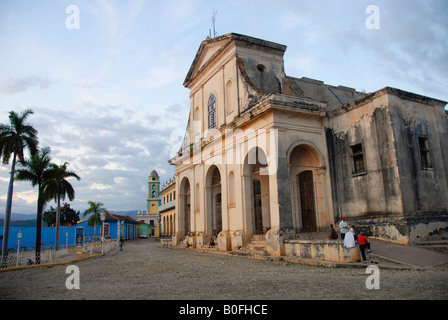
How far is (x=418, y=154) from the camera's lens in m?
12.2

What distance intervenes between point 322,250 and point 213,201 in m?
11.4

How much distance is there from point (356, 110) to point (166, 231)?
3990 cm

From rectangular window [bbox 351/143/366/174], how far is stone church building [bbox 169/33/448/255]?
0.04 m

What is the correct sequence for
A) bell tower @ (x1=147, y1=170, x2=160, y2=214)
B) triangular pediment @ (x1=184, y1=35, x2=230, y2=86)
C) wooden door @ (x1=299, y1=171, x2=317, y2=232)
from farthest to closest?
bell tower @ (x1=147, y1=170, x2=160, y2=214)
triangular pediment @ (x1=184, y1=35, x2=230, y2=86)
wooden door @ (x1=299, y1=171, x2=317, y2=232)

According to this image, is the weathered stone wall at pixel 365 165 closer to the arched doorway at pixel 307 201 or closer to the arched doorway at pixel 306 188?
the arched doorway at pixel 306 188

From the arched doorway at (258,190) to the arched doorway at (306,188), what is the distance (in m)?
1.48

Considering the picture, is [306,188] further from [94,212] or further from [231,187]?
[94,212]

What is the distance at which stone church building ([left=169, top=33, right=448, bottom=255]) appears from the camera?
11.8 metres

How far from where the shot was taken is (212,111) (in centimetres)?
1975

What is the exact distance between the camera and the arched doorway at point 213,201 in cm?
1927

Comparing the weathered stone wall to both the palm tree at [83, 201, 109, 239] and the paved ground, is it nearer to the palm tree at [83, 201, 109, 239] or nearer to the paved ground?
the paved ground

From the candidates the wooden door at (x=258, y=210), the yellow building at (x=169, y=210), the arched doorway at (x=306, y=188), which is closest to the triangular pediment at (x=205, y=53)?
the arched doorway at (x=306, y=188)

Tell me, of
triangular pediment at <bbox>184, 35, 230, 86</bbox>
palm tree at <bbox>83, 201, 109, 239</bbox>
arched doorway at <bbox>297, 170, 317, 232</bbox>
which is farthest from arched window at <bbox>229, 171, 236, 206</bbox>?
palm tree at <bbox>83, 201, 109, 239</bbox>
